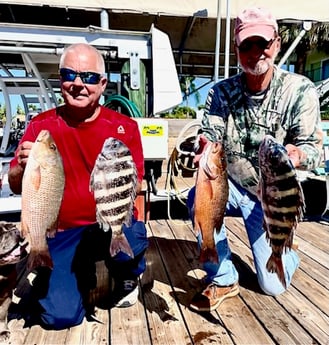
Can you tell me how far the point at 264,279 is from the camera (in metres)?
2.54

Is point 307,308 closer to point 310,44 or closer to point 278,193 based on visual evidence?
point 278,193

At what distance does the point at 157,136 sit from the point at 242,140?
1.61 meters

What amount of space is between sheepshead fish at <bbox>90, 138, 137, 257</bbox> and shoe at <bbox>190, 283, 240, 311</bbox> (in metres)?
0.92

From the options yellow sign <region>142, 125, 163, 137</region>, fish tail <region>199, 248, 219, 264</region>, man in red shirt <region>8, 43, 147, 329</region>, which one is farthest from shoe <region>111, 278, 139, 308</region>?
yellow sign <region>142, 125, 163, 137</region>

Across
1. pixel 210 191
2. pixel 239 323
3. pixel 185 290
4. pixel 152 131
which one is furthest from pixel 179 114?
pixel 210 191

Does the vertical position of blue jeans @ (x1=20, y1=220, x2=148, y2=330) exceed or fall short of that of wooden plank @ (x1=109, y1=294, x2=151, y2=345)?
it exceeds it

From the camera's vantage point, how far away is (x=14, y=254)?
6.40ft

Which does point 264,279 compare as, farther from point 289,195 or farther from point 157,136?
point 157,136

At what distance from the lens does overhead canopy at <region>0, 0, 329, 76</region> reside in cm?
457

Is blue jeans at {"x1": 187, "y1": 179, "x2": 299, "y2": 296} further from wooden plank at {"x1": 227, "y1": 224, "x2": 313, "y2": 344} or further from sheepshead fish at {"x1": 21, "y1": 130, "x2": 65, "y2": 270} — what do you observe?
sheepshead fish at {"x1": 21, "y1": 130, "x2": 65, "y2": 270}

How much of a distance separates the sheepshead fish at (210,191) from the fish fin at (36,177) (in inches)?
26.8

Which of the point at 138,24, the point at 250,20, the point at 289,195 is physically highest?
the point at 138,24

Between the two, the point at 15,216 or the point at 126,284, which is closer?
the point at 126,284

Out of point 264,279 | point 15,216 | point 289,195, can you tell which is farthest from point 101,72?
point 15,216
